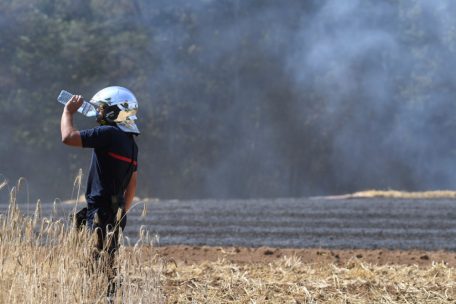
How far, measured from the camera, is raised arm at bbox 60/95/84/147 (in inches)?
241

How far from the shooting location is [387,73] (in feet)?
94.6

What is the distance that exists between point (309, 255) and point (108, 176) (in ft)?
16.2

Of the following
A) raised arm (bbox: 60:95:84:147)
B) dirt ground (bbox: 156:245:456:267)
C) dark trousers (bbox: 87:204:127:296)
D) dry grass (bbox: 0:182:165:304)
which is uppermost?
raised arm (bbox: 60:95:84:147)

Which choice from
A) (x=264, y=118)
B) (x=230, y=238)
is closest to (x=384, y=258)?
(x=230, y=238)

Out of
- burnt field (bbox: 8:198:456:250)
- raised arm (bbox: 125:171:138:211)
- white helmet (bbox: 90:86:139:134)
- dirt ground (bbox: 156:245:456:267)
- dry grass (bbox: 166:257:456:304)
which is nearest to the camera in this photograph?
white helmet (bbox: 90:86:139:134)

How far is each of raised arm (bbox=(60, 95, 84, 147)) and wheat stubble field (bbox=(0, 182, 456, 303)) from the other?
1.84 feet

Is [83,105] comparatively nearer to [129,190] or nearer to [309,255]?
[129,190]

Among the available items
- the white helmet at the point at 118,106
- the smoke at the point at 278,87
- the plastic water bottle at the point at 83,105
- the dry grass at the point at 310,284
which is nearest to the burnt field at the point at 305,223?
the dry grass at the point at 310,284

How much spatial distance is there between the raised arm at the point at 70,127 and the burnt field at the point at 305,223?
6624 millimetres

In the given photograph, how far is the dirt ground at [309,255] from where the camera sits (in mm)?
10281

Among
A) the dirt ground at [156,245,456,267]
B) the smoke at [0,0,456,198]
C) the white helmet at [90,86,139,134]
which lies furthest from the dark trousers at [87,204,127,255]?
the smoke at [0,0,456,198]

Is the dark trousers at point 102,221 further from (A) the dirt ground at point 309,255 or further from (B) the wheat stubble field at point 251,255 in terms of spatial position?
(A) the dirt ground at point 309,255

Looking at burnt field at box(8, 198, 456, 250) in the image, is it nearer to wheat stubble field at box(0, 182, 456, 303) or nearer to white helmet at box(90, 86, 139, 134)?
wheat stubble field at box(0, 182, 456, 303)

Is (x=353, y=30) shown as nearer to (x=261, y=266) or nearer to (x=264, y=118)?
(x=264, y=118)
